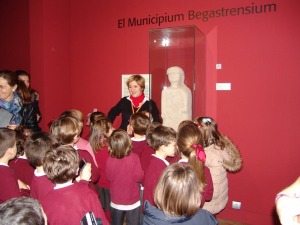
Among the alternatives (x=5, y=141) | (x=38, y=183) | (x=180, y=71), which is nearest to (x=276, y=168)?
(x=180, y=71)

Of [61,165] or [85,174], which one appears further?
[85,174]

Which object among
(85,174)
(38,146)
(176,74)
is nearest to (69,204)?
(85,174)

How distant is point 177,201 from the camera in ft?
4.69

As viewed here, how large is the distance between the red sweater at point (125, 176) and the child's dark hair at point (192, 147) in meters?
0.48

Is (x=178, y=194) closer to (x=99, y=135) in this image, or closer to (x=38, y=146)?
(x=38, y=146)

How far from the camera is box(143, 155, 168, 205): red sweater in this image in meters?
2.21

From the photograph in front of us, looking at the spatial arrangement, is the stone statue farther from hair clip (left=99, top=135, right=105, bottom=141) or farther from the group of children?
hair clip (left=99, top=135, right=105, bottom=141)

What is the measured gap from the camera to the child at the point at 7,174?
1786 mm

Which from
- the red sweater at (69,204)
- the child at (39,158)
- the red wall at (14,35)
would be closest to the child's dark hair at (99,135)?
the child at (39,158)

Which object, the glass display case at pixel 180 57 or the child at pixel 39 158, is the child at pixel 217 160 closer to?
the glass display case at pixel 180 57

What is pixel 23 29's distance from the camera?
4828mm

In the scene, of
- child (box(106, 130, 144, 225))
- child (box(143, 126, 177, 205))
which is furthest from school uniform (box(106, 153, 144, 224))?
child (box(143, 126, 177, 205))

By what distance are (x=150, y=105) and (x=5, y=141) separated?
2.05 metres

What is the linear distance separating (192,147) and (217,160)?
24.8 inches
